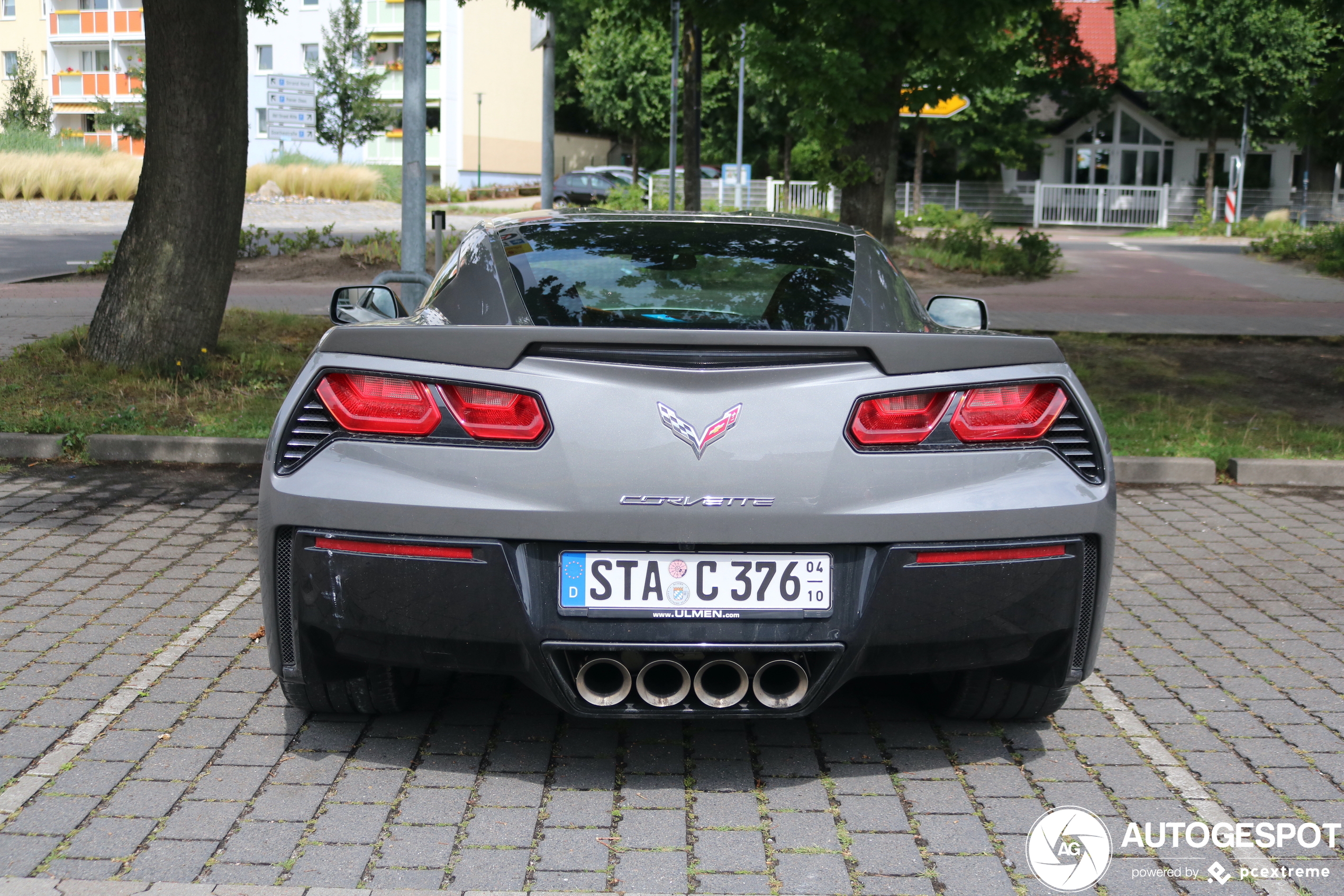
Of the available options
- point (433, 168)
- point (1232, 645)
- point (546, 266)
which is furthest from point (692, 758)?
point (433, 168)

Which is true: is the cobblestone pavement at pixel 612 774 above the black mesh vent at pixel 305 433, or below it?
below

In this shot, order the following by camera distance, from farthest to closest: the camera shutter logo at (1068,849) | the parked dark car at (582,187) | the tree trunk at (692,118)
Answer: the parked dark car at (582,187), the tree trunk at (692,118), the camera shutter logo at (1068,849)

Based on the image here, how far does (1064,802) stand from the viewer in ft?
11.4

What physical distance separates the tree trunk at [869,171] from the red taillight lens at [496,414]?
37.9 ft

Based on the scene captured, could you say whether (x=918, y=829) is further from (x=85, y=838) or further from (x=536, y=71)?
(x=536, y=71)

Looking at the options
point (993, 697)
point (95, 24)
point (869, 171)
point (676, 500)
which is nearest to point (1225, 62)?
point (869, 171)

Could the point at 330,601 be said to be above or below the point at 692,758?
above

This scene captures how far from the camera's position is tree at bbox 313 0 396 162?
52062 mm

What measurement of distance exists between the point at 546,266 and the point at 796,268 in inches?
29.7

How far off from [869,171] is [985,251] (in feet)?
29.1

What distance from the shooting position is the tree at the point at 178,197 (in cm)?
913

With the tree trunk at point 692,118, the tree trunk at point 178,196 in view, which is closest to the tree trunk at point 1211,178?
the tree trunk at point 692,118

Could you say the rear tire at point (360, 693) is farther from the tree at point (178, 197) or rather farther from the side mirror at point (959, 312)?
the tree at point (178, 197)

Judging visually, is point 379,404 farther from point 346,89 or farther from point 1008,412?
point 346,89
